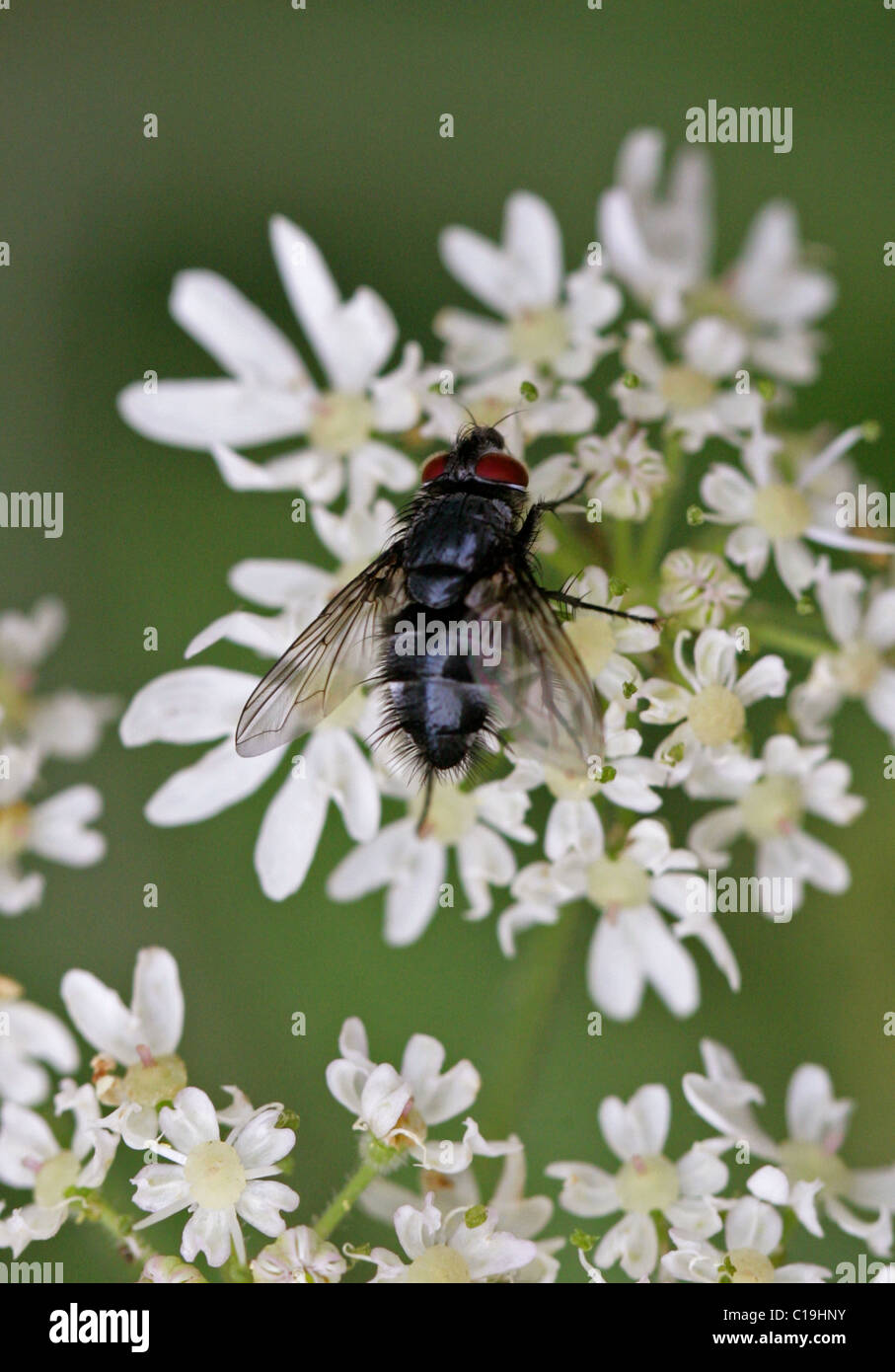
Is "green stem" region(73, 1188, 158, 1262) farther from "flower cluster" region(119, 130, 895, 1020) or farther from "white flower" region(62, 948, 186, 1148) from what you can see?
"flower cluster" region(119, 130, 895, 1020)

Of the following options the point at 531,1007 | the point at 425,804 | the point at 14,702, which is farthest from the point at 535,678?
the point at 14,702

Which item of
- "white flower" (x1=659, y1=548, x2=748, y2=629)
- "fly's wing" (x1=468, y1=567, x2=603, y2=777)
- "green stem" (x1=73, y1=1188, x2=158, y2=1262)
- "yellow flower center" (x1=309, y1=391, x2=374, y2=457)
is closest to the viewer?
"fly's wing" (x1=468, y1=567, x2=603, y2=777)

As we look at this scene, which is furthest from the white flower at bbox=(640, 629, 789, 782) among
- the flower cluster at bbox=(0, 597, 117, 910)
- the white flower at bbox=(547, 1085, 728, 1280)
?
the flower cluster at bbox=(0, 597, 117, 910)

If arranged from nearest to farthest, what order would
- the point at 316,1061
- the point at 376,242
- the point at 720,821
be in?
the point at 720,821 → the point at 316,1061 → the point at 376,242

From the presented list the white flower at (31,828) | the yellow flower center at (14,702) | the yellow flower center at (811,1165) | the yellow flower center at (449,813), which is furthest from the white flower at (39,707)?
the yellow flower center at (811,1165)

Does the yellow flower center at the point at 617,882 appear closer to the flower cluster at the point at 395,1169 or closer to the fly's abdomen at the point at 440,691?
the flower cluster at the point at 395,1169

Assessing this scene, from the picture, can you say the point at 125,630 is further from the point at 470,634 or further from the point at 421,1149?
the point at 421,1149
